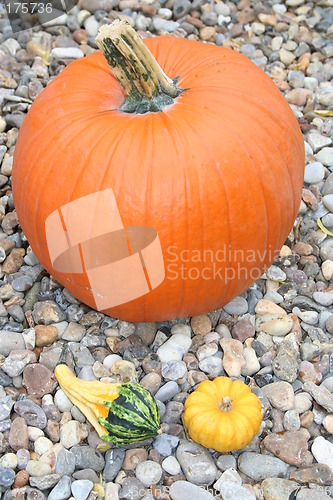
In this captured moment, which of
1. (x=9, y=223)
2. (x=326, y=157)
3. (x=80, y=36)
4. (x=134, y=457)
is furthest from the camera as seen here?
(x=80, y=36)

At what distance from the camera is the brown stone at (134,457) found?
222 cm

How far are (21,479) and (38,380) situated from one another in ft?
1.35

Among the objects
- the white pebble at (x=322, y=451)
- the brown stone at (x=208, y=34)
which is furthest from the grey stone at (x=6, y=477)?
the brown stone at (x=208, y=34)

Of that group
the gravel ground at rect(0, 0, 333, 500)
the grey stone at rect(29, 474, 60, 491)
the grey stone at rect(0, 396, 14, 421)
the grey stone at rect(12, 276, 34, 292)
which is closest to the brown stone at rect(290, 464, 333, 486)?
the gravel ground at rect(0, 0, 333, 500)

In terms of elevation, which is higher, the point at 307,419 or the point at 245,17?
the point at 245,17

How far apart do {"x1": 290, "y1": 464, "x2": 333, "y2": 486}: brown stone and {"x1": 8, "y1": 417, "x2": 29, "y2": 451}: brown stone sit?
97 cm

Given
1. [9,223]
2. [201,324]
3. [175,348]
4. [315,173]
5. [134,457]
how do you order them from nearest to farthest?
[134,457]
[175,348]
[201,324]
[9,223]
[315,173]

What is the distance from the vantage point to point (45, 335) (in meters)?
2.59

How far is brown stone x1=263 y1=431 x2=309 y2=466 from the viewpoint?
224 cm

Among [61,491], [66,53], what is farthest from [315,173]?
[61,491]

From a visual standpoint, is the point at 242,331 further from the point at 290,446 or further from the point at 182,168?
the point at 182,168

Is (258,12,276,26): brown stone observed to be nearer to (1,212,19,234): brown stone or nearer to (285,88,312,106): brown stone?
(285,88,312,106): brown stone

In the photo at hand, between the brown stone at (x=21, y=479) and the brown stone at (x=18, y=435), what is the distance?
0.11 meters

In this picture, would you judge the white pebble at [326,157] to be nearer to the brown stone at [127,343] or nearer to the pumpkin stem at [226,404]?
the brown stone at [127,343]
